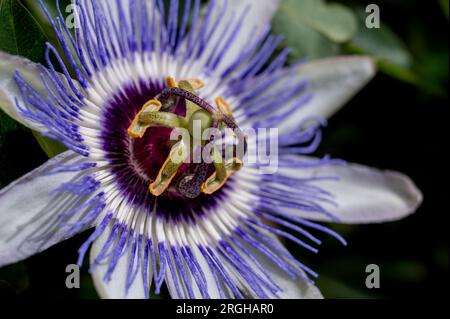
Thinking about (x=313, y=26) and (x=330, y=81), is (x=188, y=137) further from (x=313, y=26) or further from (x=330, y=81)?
(x=313, y=26)

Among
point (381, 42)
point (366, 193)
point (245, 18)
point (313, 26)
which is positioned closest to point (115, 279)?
point (366, 193)

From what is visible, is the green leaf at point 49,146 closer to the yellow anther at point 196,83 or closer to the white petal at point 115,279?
the white petal at point 115,279

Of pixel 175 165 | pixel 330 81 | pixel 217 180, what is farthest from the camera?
pixel 330 81

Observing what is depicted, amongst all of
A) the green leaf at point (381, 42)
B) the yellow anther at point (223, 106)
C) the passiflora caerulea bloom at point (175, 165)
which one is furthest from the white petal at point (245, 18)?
the green leaf at point (381, 42)

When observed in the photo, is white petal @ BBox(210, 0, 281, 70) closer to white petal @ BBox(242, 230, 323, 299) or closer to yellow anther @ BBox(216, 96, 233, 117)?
yellow anther @ BBox(216, 96, 233, 117)

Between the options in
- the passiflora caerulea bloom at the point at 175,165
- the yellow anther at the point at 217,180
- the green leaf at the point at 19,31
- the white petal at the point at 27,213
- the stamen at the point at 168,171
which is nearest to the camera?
the white petal at the point at 27,213

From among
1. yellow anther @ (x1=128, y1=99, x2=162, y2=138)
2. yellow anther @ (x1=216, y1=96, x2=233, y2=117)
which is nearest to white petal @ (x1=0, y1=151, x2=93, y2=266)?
yellow anther @ (x1=128, y1=99, x2=162, y2=138)
